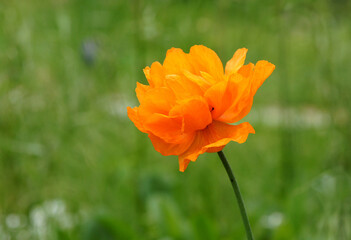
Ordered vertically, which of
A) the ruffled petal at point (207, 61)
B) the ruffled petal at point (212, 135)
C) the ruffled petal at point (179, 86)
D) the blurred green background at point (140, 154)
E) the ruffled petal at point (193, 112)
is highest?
the blurred green background at point (140, 154)

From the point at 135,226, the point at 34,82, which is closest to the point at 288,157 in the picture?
the point at 135,226

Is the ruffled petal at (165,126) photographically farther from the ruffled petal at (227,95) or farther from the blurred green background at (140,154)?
the blurred green background at (140,154)

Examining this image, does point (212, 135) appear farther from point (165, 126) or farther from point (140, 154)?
point (140, 154)

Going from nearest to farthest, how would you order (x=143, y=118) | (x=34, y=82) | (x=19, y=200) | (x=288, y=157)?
1. (x=143, y=118)
2. (x=19, y=200)
3. (x=34, y=82)
4. (x=288, y=157)

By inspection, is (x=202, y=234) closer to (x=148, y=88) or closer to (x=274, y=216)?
(x=274, y=216)

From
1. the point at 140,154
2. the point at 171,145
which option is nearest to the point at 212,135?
the point at 171,145

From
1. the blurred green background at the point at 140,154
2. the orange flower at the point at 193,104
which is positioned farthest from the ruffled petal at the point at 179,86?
the blurred green background at the point at 140,154

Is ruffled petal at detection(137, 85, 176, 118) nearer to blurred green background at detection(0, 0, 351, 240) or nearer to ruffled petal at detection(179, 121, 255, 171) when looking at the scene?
ruffled petal at detection(179, 121, 255, 171)

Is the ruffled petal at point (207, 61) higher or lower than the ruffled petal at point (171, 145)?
higher
